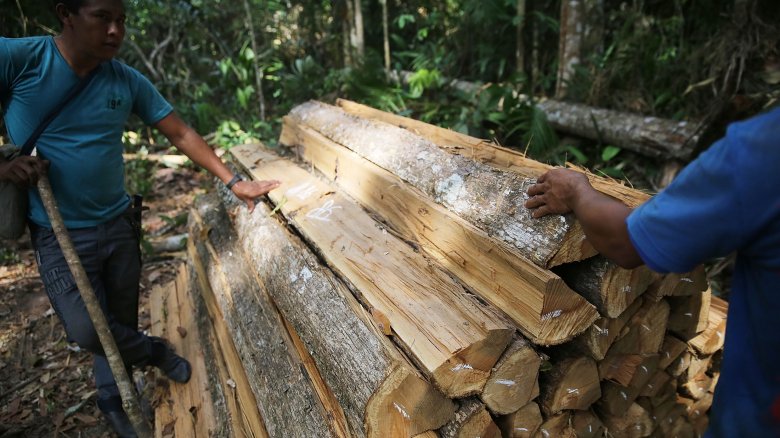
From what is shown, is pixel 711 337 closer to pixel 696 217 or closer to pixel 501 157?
pixel 501 157

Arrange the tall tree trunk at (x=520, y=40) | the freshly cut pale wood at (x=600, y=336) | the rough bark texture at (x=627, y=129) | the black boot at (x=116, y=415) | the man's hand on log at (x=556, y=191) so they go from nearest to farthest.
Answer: the man's hand on log at (x=556, y=191) → the freshly cut pale wood at (x=600, y=336) → the black boot at (x=116, y=415) → the rough bark texture at (x=627, y=129) → the tall tree trunk at (x=520, y=40)

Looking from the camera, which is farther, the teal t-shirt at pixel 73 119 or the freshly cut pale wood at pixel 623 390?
the freshly cut pale wood at pixel 623 390

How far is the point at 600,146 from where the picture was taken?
5332mm

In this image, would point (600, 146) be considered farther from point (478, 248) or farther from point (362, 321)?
point (362, 321)

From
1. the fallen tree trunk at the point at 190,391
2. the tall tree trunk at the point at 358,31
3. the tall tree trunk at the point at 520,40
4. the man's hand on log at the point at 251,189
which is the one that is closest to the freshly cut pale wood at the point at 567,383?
the fallen tree trunk at the point at 190,391

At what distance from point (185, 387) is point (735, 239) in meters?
3.01

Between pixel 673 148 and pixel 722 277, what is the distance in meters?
1.33

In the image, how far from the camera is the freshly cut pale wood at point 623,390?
7.16 ft

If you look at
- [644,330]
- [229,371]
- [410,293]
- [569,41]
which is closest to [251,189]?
[229,371]

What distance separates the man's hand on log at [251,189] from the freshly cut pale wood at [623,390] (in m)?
2.24

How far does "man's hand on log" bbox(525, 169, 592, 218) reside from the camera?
1.51 m

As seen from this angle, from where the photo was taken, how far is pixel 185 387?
2.88m

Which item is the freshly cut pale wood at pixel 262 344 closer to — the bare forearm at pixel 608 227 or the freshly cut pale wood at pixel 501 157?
the bare forearm at pixel 608 227

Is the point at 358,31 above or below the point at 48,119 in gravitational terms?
below
